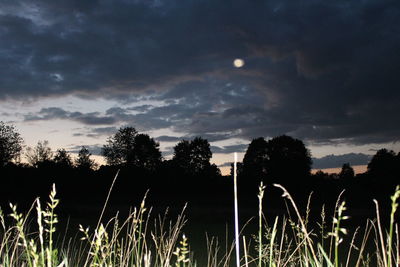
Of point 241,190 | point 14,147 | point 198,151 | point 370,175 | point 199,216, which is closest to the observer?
point 199,216

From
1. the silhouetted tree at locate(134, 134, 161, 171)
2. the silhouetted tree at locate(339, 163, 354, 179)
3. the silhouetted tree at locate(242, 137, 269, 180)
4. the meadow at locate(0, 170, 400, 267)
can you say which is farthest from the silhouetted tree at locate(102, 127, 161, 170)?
the meadow at locate(0, 170, 400, 267)

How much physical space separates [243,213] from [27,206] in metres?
20.3

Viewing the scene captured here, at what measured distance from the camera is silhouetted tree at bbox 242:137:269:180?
207 ft

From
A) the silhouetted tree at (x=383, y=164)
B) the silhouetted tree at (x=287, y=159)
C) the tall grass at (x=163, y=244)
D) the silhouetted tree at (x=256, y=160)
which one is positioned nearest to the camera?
the tall grass at (x=163, y=244)

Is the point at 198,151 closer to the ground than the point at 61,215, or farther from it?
farther from it

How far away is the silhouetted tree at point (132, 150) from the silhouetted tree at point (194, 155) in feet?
14.9

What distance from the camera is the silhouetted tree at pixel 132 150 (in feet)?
248

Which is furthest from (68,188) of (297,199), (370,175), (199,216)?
(370,175)

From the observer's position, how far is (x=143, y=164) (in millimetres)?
75625

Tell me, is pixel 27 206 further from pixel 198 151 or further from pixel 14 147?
pixel 198 151

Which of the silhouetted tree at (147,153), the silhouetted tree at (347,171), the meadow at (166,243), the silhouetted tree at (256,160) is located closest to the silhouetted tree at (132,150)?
the silhouetted tree at (147,153)

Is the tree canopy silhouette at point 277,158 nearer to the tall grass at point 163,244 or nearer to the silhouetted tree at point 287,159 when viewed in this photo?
the silhouetted tree at point 287,159

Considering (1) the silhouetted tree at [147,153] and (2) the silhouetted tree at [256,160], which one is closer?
(2) the silhouetted tree at [256,160]

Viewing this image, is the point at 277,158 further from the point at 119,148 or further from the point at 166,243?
the point at 166,243
